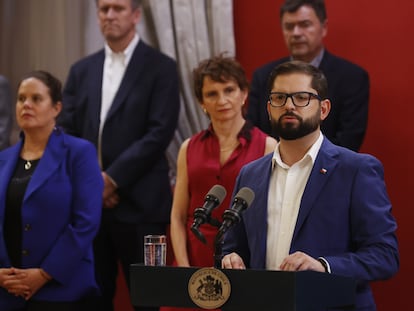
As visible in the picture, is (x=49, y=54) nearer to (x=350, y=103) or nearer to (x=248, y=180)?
(x=350, y=103)

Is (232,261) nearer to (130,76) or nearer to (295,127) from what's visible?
(295,127)

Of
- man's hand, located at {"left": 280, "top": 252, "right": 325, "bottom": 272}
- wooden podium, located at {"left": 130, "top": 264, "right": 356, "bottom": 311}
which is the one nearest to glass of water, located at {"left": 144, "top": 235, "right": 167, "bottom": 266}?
wooden podium, located at {"left": 130, "top": 264, "right": 356, "bottom": 311}

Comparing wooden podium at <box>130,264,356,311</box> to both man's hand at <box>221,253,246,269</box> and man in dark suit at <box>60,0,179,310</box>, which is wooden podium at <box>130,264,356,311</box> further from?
man in dark suit at <box>60,0,179,310</box>

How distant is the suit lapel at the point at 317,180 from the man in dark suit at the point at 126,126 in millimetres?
1857

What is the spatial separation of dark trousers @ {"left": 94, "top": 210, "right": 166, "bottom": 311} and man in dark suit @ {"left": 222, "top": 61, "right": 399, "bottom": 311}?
170 cm

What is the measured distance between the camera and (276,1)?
5469 mm

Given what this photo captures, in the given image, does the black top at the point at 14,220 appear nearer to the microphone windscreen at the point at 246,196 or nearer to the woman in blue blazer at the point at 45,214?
the woman in blue blazer at the point at 45,214

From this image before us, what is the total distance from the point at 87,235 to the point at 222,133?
31.7 inches

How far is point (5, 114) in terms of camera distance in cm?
518

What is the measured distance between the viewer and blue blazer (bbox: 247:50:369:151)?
4547mm

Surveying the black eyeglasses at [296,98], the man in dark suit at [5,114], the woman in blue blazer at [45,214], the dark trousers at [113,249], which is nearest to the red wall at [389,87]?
the dark trousers at [113,249]

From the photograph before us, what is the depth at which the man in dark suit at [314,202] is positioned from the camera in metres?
3.01

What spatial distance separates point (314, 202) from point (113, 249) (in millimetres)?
2187

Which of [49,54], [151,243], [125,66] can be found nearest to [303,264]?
[151,243]
